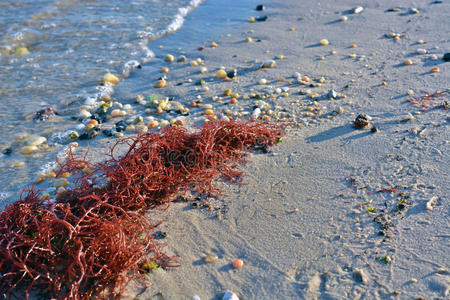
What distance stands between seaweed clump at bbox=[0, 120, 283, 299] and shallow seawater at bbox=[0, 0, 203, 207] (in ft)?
2.83

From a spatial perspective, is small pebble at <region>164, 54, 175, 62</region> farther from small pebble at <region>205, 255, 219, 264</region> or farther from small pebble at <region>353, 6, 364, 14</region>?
small pebble at <region>205, 255, 219, 264</region>

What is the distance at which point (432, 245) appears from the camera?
8.32 ft

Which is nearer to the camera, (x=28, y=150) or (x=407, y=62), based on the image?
(x=28, y=150)

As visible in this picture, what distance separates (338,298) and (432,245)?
2.60 ft

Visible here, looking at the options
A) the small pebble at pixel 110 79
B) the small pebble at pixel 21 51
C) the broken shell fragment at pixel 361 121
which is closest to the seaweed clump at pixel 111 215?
the broken shell fragment at pixel 361 121

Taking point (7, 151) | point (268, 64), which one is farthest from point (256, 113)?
point (7, 151)

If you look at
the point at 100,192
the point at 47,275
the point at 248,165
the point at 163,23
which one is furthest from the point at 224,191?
the point at 163,23

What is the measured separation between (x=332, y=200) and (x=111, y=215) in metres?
1.76

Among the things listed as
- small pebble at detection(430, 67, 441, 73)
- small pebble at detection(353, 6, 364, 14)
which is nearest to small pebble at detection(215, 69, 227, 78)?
small pebble at detection(430, 67, 441, 73)

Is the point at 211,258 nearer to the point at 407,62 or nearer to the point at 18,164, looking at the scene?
the point at 18,164

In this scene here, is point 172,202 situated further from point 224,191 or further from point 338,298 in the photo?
point 338,298

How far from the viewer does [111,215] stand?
116 inches

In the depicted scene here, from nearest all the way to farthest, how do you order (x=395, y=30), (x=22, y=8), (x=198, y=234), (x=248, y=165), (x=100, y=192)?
(x=198, y=234)
(x=100, y=192)
(x=248, y=165)
(x=395, y=30)
(x=22, y=8)

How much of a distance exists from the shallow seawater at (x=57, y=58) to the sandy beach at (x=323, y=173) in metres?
0.60
